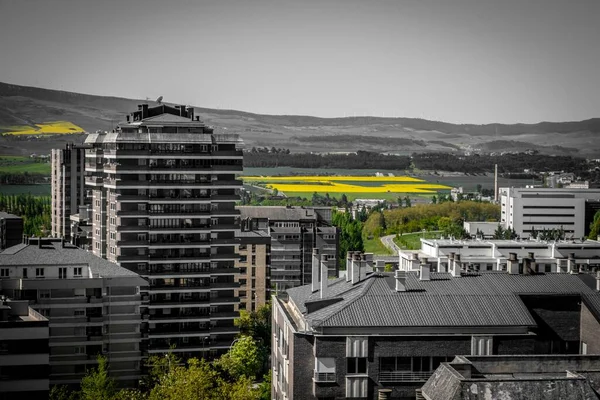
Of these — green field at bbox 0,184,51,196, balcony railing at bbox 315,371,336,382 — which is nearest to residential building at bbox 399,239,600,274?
balcony railing at bbox 315,371,336,382

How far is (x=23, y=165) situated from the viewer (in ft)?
630

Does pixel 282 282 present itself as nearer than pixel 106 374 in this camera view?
No

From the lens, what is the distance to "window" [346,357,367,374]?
36.1m

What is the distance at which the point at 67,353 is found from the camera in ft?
155

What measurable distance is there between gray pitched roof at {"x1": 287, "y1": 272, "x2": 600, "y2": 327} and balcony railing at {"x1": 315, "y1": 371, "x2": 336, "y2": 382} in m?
1.50

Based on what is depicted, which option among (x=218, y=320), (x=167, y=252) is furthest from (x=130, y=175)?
(x=218, y=320)

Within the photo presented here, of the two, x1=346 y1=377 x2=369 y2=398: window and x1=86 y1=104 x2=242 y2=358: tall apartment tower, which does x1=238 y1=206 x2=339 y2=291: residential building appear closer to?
x1=86 y1=104 x2=242 y2=358: tall apartment tower

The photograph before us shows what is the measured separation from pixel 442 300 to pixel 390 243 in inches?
4146

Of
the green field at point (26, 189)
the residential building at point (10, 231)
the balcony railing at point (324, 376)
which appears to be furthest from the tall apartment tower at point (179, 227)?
the green field at point (26, 189)

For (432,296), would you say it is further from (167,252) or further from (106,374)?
(167,252)

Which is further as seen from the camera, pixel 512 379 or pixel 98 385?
pixel 98 385

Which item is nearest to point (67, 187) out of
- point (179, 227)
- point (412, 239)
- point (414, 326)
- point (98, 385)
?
point (412, 239)

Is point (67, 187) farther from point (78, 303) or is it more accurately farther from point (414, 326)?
point (414, 326)

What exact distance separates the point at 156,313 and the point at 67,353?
1162 centimetres
